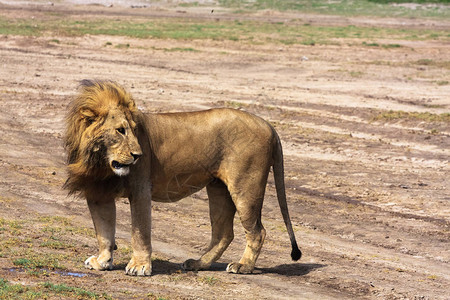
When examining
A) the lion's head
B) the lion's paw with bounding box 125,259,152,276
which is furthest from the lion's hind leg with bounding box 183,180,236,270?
the lion's head

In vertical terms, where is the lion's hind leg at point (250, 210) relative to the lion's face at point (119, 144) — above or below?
below

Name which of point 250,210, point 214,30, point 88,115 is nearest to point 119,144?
point 88,115

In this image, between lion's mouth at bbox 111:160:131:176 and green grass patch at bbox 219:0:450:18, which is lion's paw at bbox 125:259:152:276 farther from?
green grass patch at bbox 219:0:450:18

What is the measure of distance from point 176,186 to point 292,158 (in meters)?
7.82

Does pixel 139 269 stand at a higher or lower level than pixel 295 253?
higher

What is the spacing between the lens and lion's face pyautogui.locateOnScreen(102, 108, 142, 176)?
7324mm

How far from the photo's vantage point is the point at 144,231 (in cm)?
786

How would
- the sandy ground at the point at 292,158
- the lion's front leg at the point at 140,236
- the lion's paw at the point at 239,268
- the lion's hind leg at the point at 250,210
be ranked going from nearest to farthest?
1. the lion's front leg at the point at 140,236
2. the lion's hind leg at the point at 250,210
3. the lion's paw at the point at 239,268
4. the sandy ground at the point at 292,158

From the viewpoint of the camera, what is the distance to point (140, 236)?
7848 millimetres

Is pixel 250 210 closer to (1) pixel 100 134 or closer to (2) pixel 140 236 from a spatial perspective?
(2) pixel 140 236

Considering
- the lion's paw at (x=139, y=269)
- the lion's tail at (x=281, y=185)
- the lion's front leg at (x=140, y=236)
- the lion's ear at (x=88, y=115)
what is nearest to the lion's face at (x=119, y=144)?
the lion's ear at (x=88, y=115)

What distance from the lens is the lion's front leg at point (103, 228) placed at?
790cm

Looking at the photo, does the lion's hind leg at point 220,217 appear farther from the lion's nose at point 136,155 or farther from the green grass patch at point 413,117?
the green grass patch at point 413,117

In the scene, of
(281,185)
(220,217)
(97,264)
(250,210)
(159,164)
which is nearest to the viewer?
(97,264)
